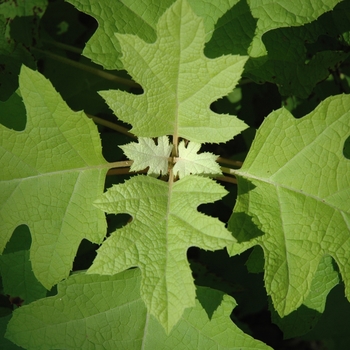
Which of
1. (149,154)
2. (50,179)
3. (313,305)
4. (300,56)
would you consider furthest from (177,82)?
(313,305)

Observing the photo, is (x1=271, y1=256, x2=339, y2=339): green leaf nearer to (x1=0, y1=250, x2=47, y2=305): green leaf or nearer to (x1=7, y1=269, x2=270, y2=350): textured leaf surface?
(x1=7, y1=269, x2=270, y2=350): textured leaf surface

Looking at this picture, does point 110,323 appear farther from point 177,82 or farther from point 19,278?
point 177,82

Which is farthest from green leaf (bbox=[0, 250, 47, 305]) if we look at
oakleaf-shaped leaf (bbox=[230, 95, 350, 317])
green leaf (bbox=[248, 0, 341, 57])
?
green leaf (bbox=[248, 0, 341, 57])

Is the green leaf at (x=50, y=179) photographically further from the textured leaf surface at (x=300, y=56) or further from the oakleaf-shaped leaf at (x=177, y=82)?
the textured leaf surface at (x=300, y=56)

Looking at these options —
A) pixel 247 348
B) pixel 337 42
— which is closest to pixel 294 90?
pixel 337 42

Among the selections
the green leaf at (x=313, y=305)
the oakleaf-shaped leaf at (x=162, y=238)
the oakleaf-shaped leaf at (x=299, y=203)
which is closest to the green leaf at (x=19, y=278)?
the oakleaf-shaped leaf at (x=162, y=238)

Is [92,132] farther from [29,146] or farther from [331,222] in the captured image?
[331,222]
